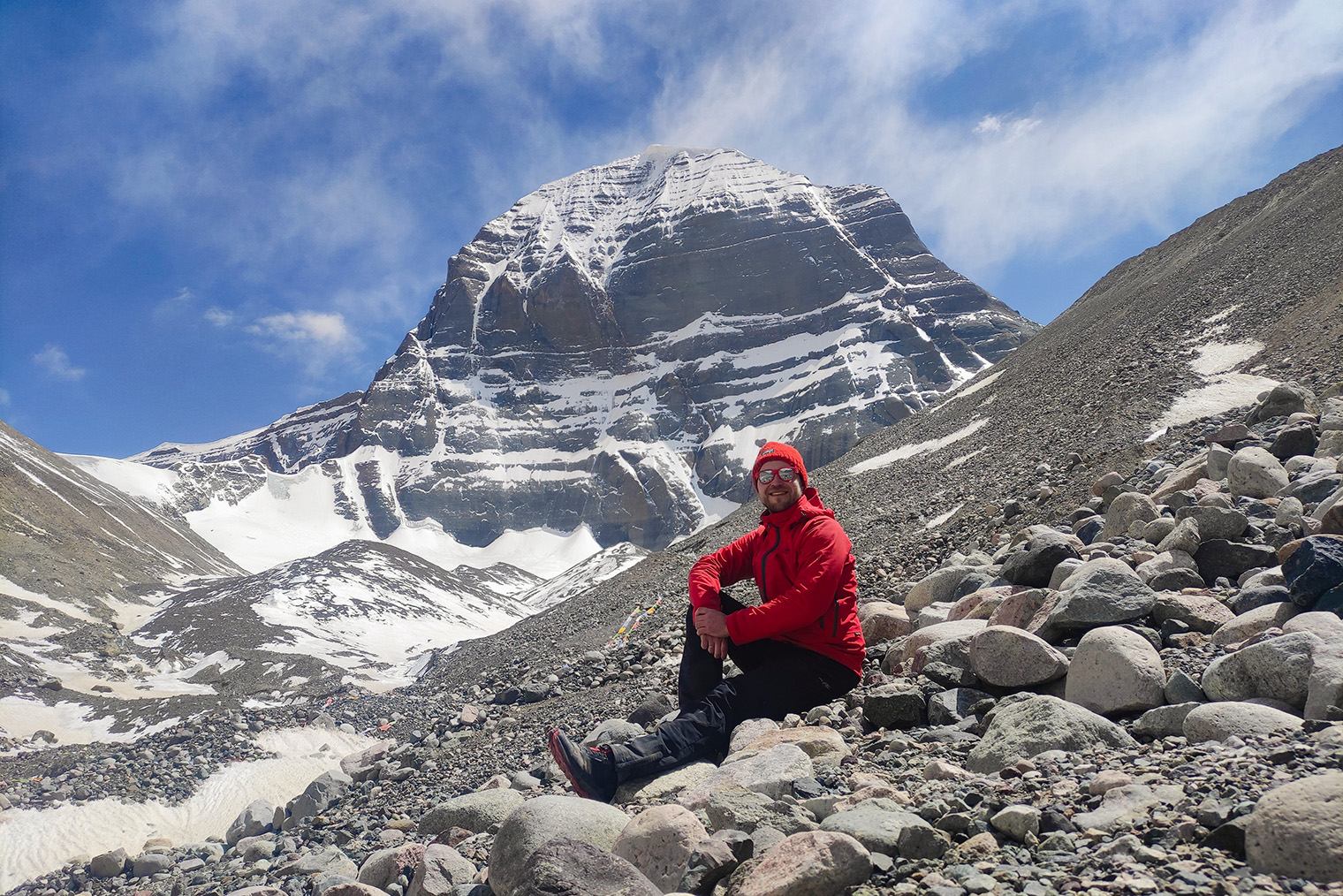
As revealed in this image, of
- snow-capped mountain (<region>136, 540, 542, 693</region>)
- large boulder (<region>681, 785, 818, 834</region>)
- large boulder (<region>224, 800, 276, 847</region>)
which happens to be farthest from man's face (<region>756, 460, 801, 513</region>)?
snow-capped mountain (<region>136, 540, 542, 693</region>)

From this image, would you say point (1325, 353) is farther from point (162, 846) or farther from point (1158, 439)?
point (162, 846)

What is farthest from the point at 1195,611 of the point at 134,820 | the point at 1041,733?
the point at 134,820

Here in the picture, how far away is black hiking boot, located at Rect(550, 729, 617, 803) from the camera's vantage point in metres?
4.14

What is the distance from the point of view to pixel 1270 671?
3008mm

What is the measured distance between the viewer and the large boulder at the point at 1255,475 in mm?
6000

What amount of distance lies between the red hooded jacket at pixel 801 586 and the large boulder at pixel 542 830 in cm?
158

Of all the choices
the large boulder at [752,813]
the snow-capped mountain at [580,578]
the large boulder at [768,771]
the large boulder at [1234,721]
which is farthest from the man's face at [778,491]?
the snow-capped mountain at [580,578]

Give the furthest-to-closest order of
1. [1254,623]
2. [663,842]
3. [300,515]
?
[300,515] → [1254,623] → [663,842]

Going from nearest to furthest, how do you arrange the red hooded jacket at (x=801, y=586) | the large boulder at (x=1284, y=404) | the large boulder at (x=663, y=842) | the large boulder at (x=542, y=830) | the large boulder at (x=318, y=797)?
the large boulder at (x=663, y=842)
the large boulder at (x=542, y=830)
the red hooded jacket at (x=801, y=586)
the large boulder at (x=1284, y=404)
the large boulder at (x=318, y=797)

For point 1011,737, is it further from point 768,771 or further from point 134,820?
point 134,820

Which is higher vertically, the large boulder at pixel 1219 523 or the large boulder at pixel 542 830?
the large boulder at pixel 542 830

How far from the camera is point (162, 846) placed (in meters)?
11.3

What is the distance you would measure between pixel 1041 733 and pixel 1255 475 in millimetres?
4689

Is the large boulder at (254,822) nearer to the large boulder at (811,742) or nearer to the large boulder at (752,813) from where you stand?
the large boulder at (811,742)
